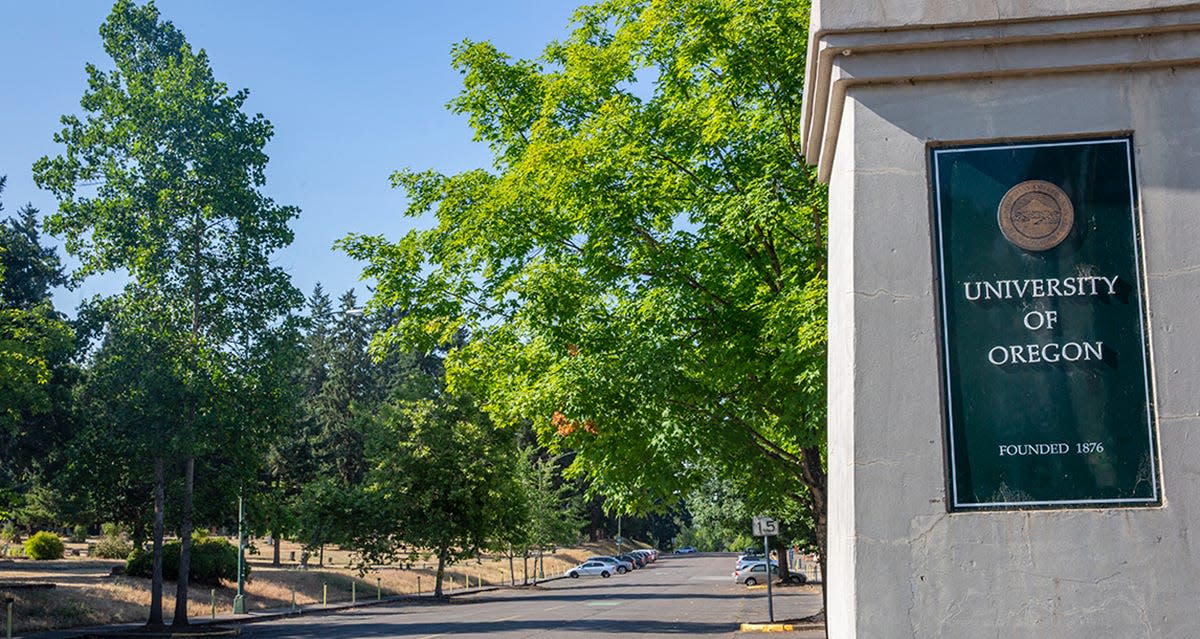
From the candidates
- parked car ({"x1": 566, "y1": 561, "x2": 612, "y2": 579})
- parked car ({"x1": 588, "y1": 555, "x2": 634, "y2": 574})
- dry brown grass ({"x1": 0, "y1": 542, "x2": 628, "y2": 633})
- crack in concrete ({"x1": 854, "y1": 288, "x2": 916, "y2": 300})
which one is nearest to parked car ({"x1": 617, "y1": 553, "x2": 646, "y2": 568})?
parked car ({"x1": 588, "y1": 555, "x2": 634, "y2": 574})

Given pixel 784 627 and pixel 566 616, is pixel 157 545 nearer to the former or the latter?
pixel 566 616

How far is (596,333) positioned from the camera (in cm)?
1673

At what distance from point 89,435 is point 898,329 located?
2686cm

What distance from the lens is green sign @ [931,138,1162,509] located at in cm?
473

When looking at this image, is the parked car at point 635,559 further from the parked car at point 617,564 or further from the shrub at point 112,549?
the shrub at point 112,549

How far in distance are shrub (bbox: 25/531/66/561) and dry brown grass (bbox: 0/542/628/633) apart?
1.03 metres

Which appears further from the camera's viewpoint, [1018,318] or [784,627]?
[784,627]

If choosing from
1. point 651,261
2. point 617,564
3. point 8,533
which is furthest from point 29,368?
point 617,564

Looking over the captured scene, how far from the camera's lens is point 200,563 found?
133 feet

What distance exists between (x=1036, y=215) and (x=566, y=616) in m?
28.9

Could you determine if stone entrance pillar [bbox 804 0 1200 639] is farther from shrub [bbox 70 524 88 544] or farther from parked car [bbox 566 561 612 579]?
shrub [bbox 70 524 88 544]

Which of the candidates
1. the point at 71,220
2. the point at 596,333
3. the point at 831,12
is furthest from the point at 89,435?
the point at 831,12

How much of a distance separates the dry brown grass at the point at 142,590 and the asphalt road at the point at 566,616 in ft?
12.4

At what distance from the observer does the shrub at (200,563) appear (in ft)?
128
